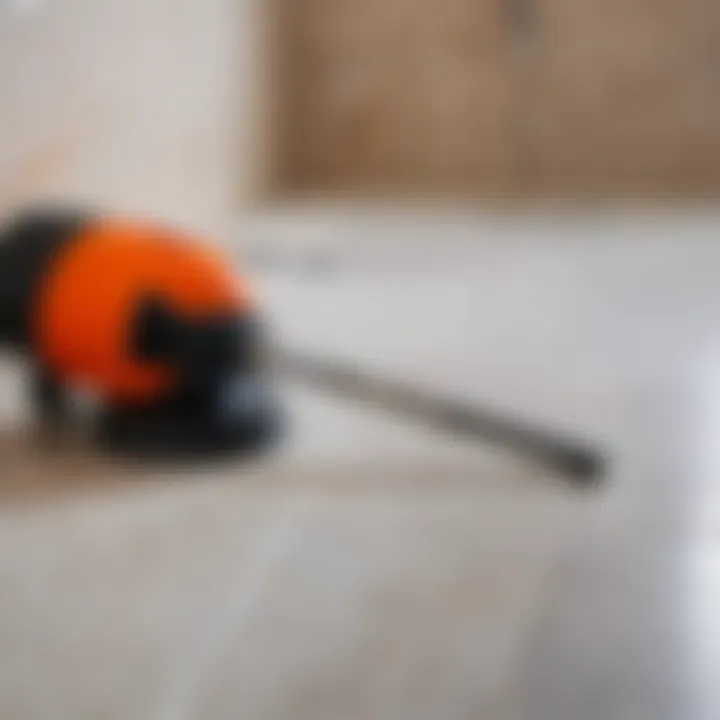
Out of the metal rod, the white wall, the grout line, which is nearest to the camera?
the grout line

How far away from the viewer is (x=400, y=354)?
147cm

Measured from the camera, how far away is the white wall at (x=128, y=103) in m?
1.55

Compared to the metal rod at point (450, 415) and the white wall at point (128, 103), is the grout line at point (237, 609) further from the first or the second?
the white wall at point (128, 103)

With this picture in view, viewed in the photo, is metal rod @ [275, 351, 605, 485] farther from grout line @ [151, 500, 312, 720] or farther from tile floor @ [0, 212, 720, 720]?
grout line @ [151, 500, 312, 720]

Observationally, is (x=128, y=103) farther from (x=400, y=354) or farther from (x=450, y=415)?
(x=450, y=415)

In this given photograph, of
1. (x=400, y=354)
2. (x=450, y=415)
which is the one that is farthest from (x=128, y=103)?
(x=450, y=415)

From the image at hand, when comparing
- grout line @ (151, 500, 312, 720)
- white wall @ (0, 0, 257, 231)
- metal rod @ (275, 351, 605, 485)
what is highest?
white wall @ (0, 0, 257, 231)

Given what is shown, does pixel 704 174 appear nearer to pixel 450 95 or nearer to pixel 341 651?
pixel 450 95

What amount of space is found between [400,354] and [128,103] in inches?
24.9

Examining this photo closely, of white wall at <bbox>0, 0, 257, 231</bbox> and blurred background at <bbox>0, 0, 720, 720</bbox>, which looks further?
white wall at <bbox>0, 0, 257, 231</bbox>

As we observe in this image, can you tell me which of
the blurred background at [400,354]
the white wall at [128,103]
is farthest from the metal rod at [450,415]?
the white wall at [128,103]

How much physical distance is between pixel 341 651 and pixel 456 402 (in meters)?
0.48

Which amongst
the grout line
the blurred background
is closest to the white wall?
the blurred background

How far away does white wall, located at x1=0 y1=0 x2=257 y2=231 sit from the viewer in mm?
1547
